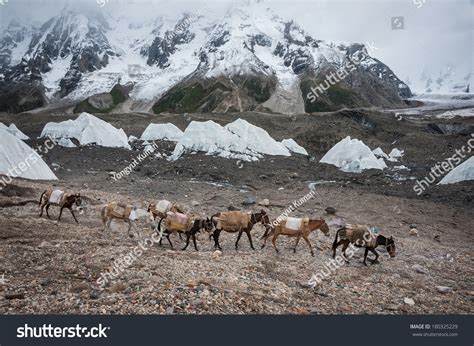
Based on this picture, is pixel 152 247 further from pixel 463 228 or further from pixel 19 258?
pixel 463 228

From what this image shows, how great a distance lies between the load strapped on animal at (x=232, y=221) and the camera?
558 inches

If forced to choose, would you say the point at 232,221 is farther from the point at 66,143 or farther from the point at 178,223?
the point at 66,143

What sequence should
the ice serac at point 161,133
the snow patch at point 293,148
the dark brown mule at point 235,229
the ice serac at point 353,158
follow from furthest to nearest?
the ice serac at point 161,133 < the snow patch at point 293,148 < the ice serac at point 353,158 < the dark brown mule at point 235,229

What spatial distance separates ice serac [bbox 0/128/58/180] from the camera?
25.2 metres

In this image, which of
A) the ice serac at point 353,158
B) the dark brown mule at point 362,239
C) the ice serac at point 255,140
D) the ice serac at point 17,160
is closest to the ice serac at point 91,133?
the ice serac at point 255,140

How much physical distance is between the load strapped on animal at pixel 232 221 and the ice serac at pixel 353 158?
29.3 m

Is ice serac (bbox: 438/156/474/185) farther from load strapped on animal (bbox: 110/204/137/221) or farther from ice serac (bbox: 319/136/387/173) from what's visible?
load strapped on animal (bbox: 110/204/137/221)

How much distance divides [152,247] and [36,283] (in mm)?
4508

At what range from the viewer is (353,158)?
44.0 m

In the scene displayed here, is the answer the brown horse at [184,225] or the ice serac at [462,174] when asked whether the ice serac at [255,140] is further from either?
→ the brown horse at [184,225]

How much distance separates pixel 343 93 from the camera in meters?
183

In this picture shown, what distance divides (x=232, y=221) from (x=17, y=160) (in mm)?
18389

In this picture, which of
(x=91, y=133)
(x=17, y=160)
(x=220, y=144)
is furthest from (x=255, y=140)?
(x=17, y=160)

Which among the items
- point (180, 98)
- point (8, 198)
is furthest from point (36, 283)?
point (180, 98)
